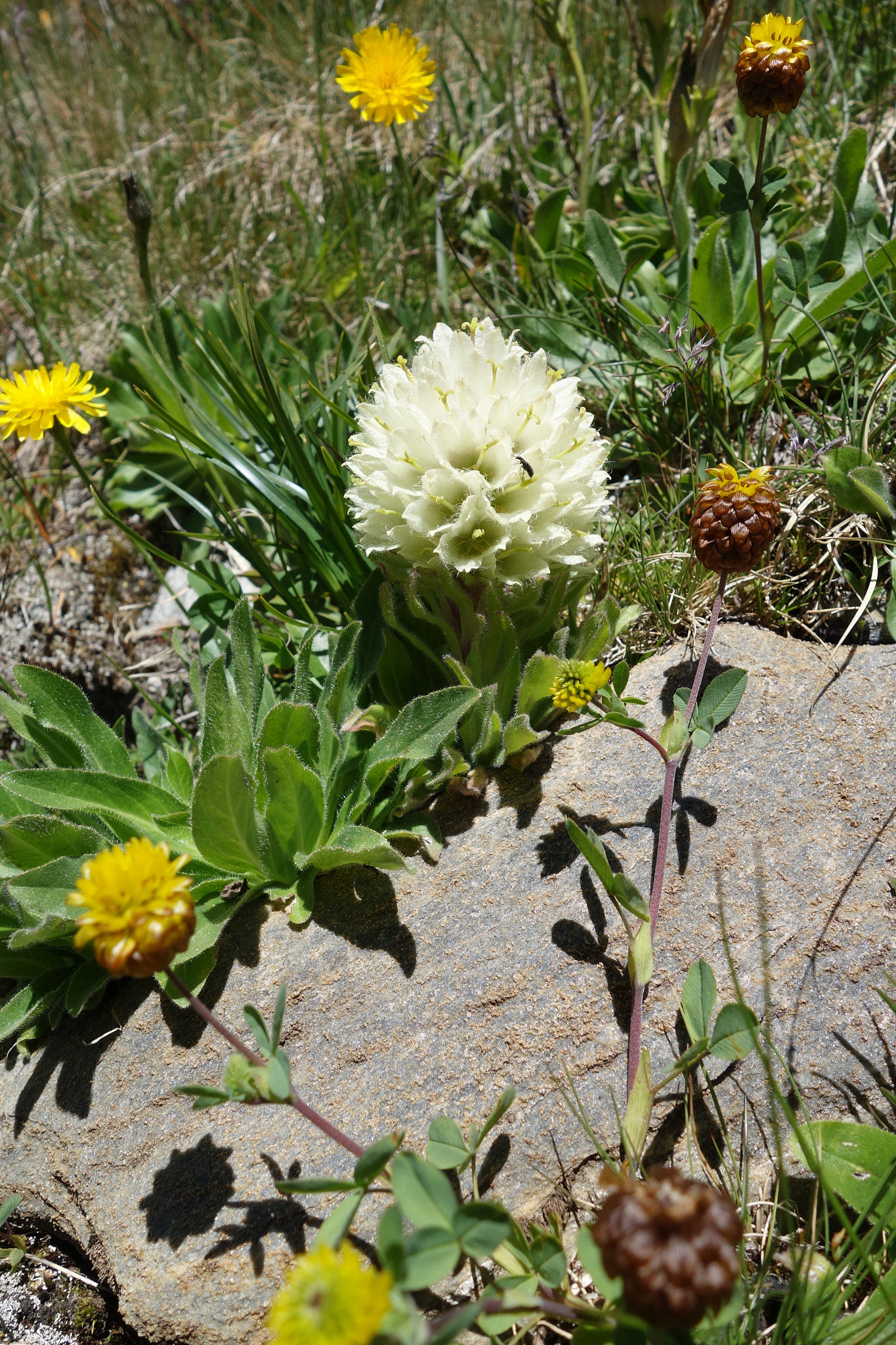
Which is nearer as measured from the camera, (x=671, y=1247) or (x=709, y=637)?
(x=671, y=1247)

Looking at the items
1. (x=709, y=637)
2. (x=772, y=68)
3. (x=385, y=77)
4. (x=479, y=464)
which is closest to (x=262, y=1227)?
(x=709, y=637)

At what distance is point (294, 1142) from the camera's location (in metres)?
1.88

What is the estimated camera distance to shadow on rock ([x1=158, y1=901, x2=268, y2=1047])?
2.08m

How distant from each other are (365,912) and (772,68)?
7.44ft

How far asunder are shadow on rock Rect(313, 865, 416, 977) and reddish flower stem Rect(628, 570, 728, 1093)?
1.70 feet

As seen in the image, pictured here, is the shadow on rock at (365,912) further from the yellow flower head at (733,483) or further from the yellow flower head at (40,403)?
the yellow flower head at (40,403)

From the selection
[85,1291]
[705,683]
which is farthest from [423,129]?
[85,1291]

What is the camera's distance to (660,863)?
6.22 ft

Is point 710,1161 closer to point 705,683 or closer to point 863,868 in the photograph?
point 863,868

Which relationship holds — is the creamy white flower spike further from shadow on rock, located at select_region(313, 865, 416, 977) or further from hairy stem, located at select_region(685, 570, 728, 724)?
shadow on rock, located at select_region(313, 865, 416, 977)

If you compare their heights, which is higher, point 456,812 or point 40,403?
point 40,403

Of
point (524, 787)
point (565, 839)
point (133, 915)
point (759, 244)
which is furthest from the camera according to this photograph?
point (759, 244)

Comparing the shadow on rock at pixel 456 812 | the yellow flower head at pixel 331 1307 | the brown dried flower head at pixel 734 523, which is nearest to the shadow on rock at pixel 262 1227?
the yellow flower head at pixel 331 1307

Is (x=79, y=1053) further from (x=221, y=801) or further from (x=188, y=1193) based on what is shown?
(x=221, y=801)
